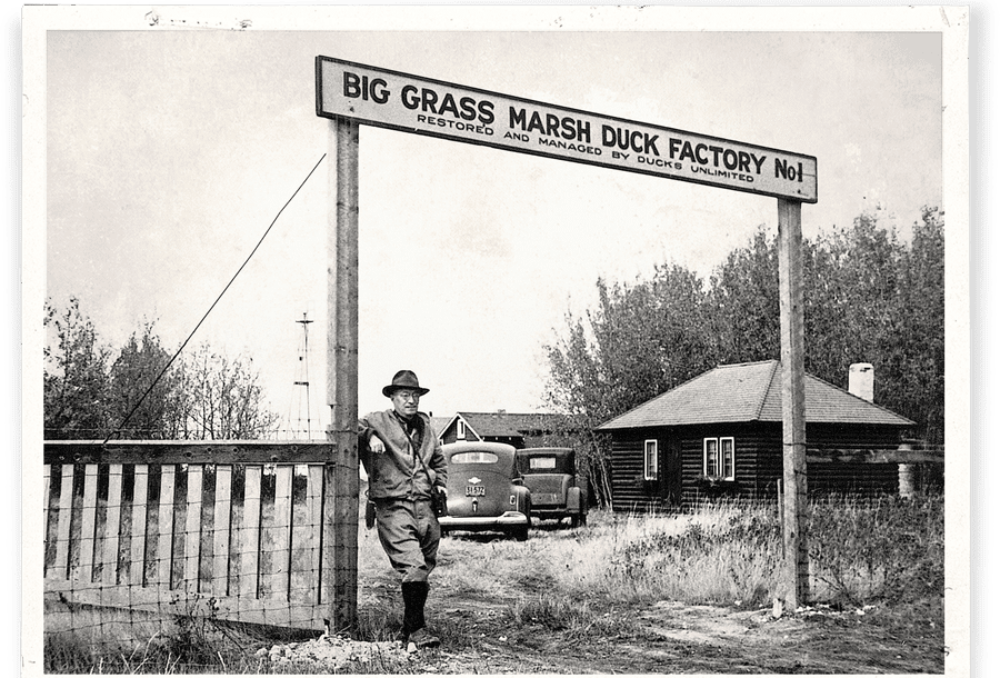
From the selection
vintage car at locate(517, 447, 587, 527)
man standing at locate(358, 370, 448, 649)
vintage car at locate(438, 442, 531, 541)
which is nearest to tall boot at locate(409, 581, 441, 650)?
man standing at locate(358, 370, 448, 649)

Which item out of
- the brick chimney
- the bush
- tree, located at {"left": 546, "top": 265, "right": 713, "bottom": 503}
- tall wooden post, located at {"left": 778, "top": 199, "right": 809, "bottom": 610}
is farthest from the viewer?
tree, located at {"left": 546, "top": 265, "right": 713, "bottom": 503}

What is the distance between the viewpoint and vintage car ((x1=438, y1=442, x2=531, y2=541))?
58.7ft

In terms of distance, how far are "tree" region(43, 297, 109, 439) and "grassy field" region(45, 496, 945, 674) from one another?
3.42 m

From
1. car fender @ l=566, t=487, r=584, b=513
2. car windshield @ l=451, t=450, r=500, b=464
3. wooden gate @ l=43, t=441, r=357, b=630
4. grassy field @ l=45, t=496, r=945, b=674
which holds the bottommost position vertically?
car fender @ l=566, t=487, r=584, b=513

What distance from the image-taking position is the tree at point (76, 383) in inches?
369

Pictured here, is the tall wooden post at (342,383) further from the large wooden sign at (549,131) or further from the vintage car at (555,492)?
the vintage car at (555,492)

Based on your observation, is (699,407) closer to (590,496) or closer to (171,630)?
(590,496)

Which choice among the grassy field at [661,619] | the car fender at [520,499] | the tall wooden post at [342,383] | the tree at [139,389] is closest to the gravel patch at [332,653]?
the grassy field at [661,619]

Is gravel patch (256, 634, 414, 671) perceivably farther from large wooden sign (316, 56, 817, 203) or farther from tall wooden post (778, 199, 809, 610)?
→ tall wooden post (778, 199, 809, 610)

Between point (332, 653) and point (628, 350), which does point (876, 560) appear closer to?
point (332, 653)

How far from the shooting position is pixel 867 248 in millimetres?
28922

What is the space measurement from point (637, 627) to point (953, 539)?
8.26 ft

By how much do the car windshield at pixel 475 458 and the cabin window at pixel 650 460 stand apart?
996cm

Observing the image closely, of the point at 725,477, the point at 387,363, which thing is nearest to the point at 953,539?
the point at 387,363
